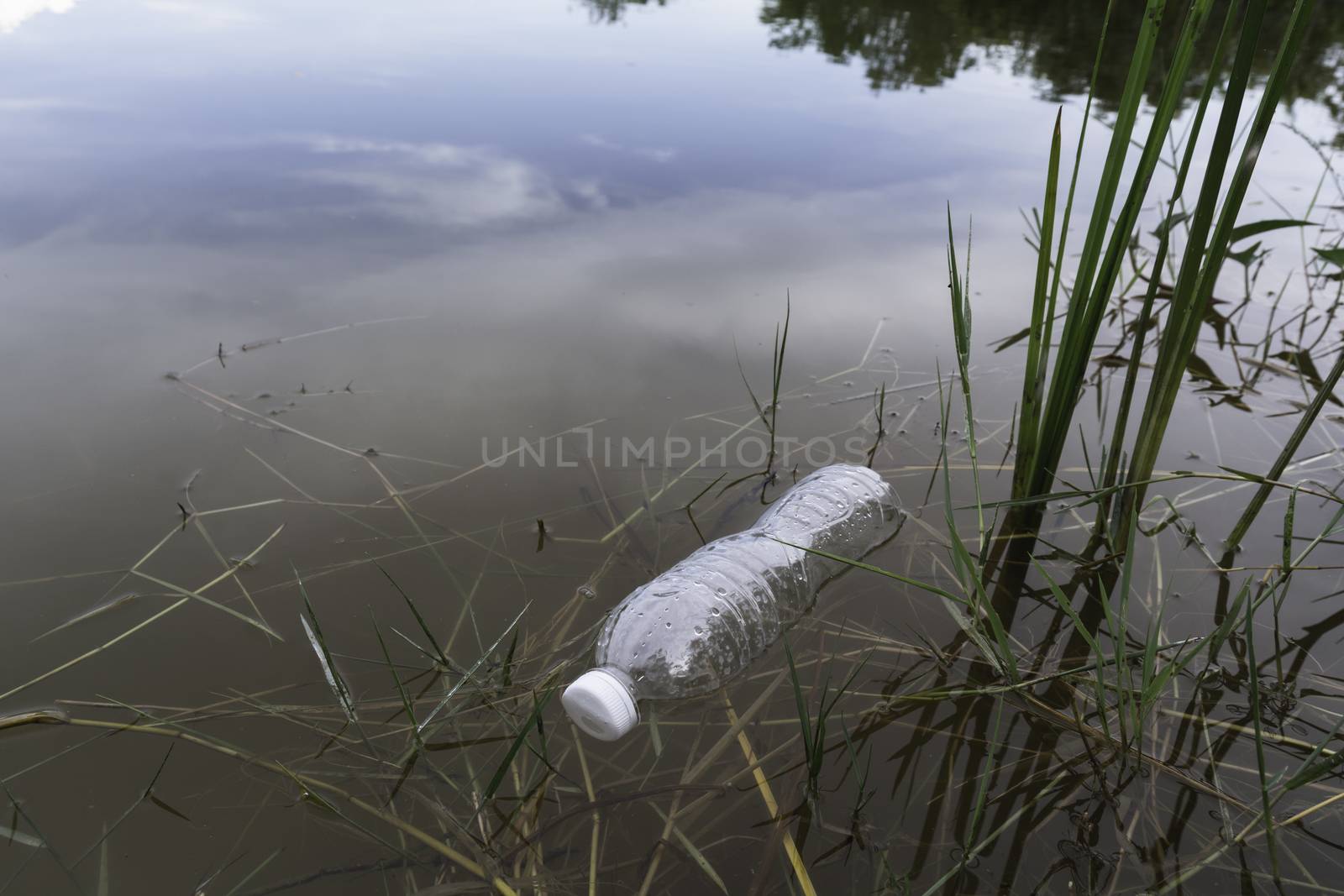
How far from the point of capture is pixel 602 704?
1.18 metres

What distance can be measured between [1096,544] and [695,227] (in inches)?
68.7

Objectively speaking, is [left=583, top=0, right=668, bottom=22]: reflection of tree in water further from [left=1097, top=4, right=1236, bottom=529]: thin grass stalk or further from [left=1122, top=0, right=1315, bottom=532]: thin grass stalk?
[left=1122, top=0, right=1315, bottom=532]: thin grass stalk

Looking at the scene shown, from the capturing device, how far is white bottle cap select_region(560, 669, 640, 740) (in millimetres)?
1185

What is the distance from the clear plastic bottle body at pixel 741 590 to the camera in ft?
4.61

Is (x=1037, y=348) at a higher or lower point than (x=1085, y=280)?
lower

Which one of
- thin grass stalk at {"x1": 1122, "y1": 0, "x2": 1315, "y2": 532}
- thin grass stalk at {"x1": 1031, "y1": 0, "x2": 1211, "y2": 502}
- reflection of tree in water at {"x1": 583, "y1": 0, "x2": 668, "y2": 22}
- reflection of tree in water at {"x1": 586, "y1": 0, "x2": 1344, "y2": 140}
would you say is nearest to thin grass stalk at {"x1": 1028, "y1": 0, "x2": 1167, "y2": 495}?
thin grass stalk at {"x1": 1031, "y1": 0, "x2": 1211, "y2": 502}

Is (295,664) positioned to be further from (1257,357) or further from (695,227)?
(1257,357)

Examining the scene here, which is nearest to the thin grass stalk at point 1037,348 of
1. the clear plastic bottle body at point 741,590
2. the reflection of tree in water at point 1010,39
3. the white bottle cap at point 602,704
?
the clear plastic bottle body at point 741,590

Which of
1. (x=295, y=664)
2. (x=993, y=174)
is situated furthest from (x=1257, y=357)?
(x=295, y=664)

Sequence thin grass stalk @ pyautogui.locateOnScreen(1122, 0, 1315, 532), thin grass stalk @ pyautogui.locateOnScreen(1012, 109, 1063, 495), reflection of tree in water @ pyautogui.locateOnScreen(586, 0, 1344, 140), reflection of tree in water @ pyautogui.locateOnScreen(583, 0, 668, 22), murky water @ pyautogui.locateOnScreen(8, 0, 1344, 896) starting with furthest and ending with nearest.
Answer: reflection of tree in water @ pyautogui.locateOnScreen(583, 0, 668, 22)
reflection of tree in water @ pyautogui.locateOnScreen(586, 0, 1344, 140)
thin grass stalk @ pyautogui.locateOnScreen(1012, 109, 1063, 495)
thin grass stalk @ pyautogui.locateOnScreen(1122, 0, 1315, 532)
murky water @ pyautogui.locateOnScreen(8, 0, 1344, 896)

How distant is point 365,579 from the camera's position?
Result: 4.98ft

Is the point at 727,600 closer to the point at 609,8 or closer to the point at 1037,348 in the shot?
the point at 1037,348

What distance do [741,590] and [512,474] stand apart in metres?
0.57

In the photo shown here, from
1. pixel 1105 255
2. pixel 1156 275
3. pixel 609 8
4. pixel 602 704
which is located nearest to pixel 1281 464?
pixel 1156 275
